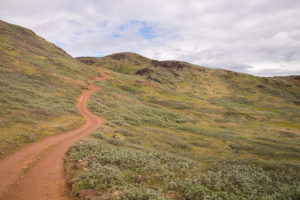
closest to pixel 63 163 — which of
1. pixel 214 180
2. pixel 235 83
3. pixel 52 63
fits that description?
pixel 214 180

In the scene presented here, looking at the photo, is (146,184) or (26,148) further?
(26,148)

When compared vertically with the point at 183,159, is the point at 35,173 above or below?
above

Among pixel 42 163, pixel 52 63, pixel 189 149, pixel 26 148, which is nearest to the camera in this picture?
pixel 42 163

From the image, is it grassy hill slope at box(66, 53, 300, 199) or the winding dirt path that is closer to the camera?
the winding dirt path

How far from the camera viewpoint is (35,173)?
11.4m

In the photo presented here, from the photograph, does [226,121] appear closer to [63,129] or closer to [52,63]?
[63,129]

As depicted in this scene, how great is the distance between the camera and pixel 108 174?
11203mm

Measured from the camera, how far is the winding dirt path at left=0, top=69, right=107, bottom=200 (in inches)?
367

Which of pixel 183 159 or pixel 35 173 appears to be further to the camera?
pixel 183 159

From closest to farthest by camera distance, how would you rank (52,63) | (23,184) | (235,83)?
(23,184) < (52,63) < (235,83)

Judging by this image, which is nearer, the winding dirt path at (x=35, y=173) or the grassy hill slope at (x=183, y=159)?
the winding dirt path at (x=35, y=173)

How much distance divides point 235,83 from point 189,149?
464 feet

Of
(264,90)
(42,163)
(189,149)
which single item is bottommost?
(189,149)

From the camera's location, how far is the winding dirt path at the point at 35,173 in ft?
30.6
